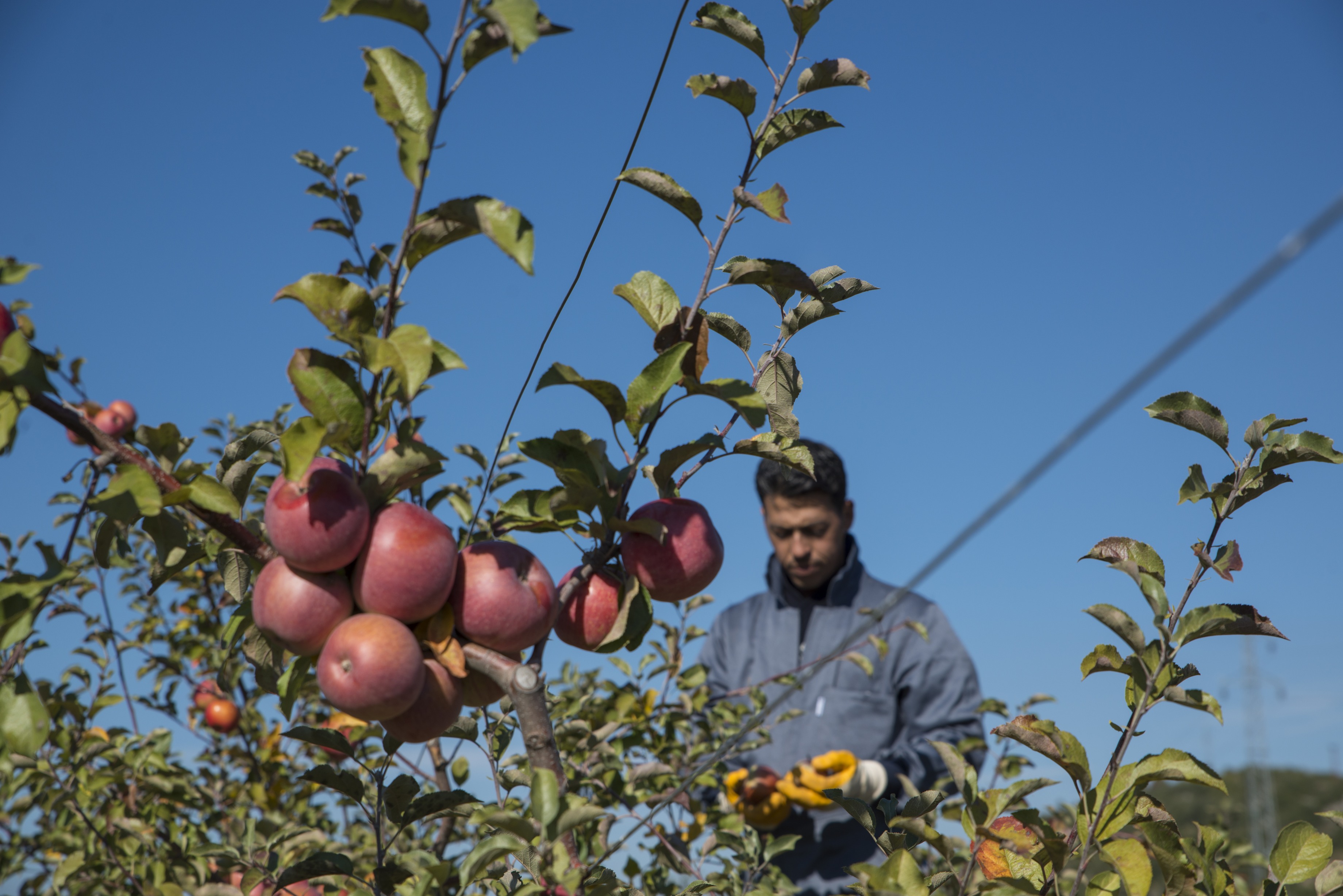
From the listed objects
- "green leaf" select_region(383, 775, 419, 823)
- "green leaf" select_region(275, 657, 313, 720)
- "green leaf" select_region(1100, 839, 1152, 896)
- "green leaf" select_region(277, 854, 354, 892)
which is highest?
"green leaf" select_region(275, 657, 313, 720)

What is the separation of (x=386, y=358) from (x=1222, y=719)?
1.09 meters

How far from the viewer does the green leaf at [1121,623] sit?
45.8 inches

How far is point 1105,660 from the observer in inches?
47.1

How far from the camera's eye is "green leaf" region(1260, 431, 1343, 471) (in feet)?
3.76

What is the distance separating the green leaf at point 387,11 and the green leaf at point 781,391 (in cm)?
61

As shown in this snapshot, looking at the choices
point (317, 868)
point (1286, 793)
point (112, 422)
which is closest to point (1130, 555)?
point (317, 868)

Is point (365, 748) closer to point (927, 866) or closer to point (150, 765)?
point (150, 765)

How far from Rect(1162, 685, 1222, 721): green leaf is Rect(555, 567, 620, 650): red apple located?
706mm

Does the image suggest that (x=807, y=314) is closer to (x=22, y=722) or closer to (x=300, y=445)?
(x=300, y=445)

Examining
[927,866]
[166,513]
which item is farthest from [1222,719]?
[927,866]

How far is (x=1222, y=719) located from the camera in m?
1.14

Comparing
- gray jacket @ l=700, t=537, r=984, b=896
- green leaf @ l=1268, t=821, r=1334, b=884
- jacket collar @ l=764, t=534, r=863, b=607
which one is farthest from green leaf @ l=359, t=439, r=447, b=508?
jacket collar @ l=764, t=534, r=863, b=607

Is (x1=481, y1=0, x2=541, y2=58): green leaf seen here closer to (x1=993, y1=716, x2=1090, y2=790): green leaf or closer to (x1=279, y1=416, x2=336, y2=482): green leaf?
(x1=279, y1=416, x2=336, y2=482): green leaf

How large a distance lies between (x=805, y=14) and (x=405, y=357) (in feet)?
2.38
